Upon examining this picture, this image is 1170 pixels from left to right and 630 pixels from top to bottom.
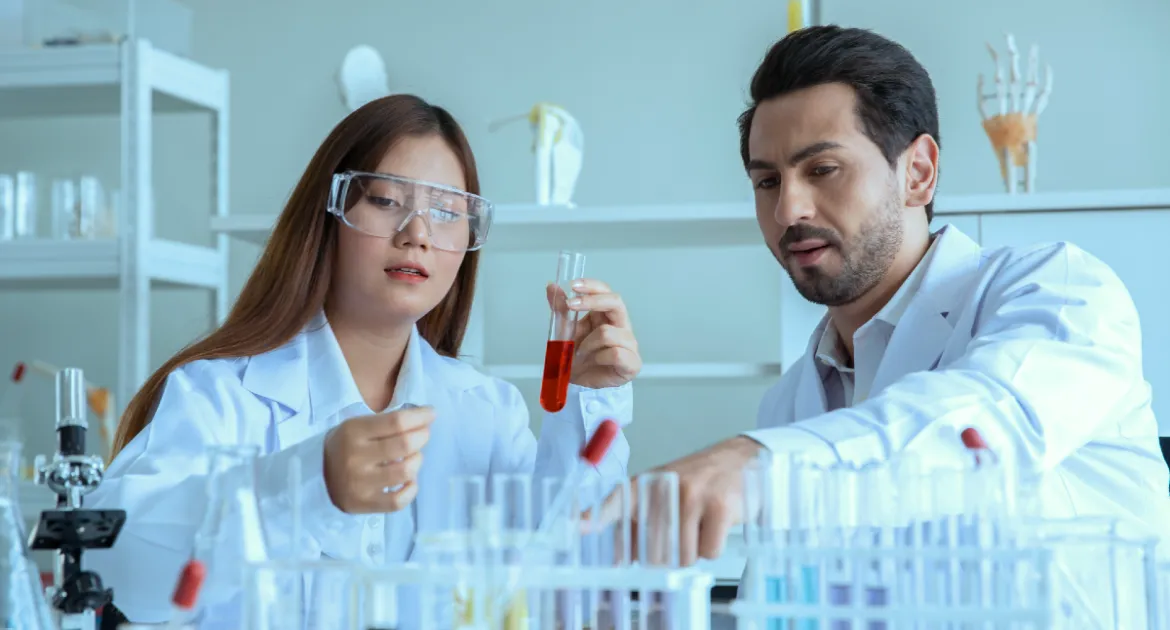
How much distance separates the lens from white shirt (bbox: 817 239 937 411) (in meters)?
1.63

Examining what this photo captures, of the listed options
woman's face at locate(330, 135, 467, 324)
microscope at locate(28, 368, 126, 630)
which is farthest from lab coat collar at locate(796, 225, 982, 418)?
microscope at locate(28, 368, 126, 630)

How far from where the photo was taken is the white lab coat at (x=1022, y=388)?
1.04m

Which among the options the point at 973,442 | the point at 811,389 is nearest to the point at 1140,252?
the point at 811,389

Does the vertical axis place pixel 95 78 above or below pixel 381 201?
above

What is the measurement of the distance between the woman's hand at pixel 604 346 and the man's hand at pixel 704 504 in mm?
656

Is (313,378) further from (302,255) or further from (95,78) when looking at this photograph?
(95,78)

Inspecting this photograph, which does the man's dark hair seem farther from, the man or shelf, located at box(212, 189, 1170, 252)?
shelf, located at box(212, 189, 1170, 252)

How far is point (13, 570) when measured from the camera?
0.96 meters

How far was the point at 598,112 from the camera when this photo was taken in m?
3.28

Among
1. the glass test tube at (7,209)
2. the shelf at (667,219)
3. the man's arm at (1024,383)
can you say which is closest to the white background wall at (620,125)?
the shelf at (667,219)

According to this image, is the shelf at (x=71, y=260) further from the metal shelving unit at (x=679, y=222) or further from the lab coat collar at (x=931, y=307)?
the lab coat collar at (x=931, y=307)

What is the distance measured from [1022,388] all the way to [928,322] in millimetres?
426

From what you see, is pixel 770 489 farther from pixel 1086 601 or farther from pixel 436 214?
pixel 436 214

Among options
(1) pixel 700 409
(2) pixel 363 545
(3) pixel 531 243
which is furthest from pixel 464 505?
(1) pixel 700 409
